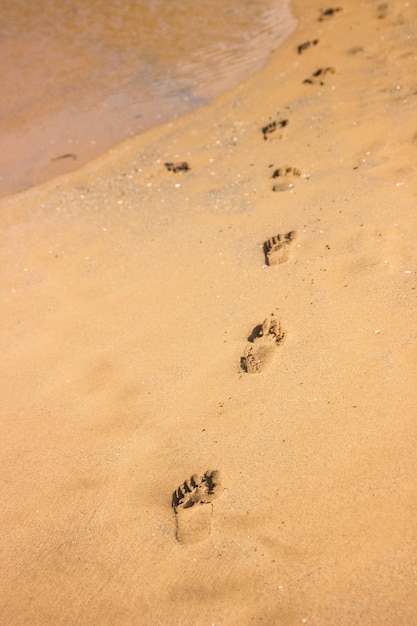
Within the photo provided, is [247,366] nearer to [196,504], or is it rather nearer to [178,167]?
[196,504]

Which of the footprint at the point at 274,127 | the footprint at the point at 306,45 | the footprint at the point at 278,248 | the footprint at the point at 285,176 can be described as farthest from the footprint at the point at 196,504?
the footprint at the point at 306,45

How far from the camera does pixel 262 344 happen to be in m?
3.14

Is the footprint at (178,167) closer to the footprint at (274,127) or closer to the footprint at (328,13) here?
the footprint at (274,127)

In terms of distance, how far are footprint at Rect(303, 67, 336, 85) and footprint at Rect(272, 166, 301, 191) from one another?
164cm

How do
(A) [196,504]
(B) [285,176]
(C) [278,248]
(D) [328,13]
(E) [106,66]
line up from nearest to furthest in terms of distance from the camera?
1. (A) [196,504]
2. (C) [278,248]
3. (B) [285,176]
4. (D) [328,13]
5. (E) [106,66]

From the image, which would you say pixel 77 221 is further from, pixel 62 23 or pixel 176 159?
pixel 62 23

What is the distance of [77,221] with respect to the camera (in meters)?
4.59

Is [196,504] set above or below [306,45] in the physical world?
below

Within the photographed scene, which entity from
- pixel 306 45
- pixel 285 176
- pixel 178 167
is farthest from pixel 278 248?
pixel 306 45

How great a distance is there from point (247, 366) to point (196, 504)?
0.79 m

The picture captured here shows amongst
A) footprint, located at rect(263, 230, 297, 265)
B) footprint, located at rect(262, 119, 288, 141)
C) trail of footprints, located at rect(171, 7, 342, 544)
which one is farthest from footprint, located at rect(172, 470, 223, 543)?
footprint, located at rect(262, 119, 288, 141)

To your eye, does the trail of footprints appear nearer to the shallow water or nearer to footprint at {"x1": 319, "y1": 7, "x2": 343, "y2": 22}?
the shallow water

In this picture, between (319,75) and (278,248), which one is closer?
(278,248)

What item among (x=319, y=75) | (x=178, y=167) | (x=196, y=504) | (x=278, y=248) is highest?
(x=319, y=75)
